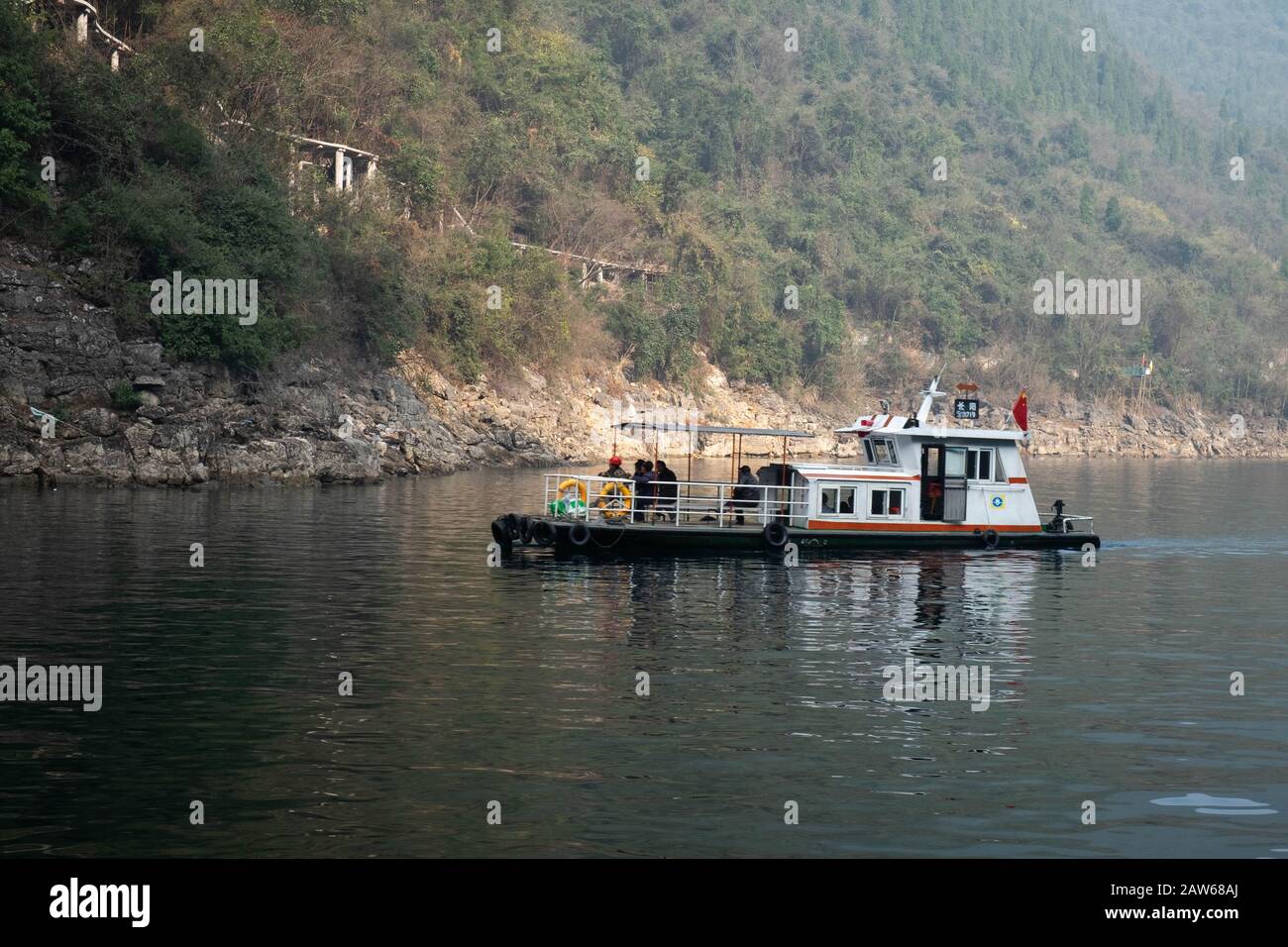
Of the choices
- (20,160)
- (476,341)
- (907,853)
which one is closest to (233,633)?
(907,853)

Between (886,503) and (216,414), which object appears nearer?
(886,503)

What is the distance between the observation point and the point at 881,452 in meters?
39.9

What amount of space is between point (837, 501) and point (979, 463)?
14.4ft

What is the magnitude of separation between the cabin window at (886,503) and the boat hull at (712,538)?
2.20 feet

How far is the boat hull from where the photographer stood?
1419 inches

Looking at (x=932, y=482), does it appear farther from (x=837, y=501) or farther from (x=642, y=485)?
(x=642, y=485)

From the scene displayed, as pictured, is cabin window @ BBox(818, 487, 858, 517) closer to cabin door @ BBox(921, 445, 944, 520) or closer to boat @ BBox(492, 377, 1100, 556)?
boat @ BBox(492, 377, 1100, 556)

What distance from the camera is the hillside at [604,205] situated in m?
58.5

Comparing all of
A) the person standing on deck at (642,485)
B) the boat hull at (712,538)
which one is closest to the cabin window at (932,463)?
the boat hull at (712,538)

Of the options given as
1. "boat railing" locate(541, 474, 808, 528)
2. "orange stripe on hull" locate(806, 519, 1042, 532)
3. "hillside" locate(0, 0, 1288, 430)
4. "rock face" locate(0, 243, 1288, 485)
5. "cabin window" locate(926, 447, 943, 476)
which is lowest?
"orange stripe on hull" locate(806, 519, 1042, 532)

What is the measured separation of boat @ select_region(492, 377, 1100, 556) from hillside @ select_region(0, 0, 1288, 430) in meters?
25.9

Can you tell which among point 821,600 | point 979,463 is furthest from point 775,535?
point 979,463

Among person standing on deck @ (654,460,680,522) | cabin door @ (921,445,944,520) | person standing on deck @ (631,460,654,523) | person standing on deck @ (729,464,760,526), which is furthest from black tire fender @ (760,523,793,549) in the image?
cabin door @ (921,445,944,520)

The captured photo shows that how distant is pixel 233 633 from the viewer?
2394 centimetres
